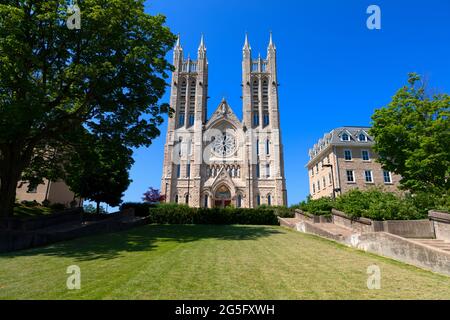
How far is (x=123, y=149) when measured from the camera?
51.6ft

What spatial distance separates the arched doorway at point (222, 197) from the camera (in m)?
43.2

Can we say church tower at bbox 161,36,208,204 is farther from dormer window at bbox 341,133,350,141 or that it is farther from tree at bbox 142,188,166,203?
dormer window at bbox 341,133,350,141

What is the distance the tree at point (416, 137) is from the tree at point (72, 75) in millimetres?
18269

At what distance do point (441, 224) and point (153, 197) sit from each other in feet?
117

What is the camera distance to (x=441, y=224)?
33.7 feet

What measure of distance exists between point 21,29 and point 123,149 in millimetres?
7670

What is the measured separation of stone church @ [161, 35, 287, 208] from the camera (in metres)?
43.0

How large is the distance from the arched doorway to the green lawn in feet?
108

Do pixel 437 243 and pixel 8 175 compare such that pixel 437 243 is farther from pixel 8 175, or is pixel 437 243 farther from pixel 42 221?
pixel 8 175

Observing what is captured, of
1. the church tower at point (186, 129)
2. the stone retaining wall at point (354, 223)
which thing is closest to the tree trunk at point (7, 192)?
the stone retaining wall at point (354, 223)

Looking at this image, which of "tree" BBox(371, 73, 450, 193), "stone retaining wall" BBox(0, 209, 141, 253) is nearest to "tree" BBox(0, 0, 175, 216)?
"stone retaining wall" BBox(0, 209, 141, 253)

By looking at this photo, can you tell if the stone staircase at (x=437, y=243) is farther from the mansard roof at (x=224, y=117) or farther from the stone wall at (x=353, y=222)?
the mansard roof at (x=224, y=117)

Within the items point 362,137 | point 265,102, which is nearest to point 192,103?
point 265,102
